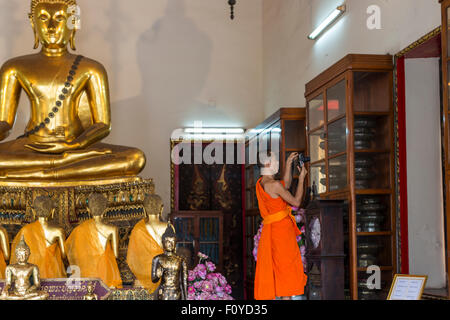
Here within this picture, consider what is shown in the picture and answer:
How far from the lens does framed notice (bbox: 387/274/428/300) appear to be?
124 inches

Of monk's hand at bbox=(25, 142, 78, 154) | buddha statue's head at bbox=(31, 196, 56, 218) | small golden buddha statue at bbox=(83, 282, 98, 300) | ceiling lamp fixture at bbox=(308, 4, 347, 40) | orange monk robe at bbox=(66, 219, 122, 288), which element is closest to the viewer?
small golden buddha statue at bbox=(83, 282, 98, 300)

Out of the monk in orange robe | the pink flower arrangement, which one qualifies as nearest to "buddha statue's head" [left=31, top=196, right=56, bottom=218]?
the pink flower arrangement

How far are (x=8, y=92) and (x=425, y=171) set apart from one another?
3.93m

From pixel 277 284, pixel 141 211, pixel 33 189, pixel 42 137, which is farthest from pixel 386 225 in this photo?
pixel 42 137

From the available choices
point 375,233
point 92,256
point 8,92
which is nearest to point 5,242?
point 92,256

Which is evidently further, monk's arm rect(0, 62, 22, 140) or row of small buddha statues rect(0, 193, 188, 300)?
monk's arm rect(0, 62, 22, 140)

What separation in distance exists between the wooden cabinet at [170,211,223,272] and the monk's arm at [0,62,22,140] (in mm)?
1835

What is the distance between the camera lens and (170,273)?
307cm

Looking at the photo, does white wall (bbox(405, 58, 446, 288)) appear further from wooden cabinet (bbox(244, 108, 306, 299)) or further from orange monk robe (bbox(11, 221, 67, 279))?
orange monk robe (bbox(11, 221, 67, 279))

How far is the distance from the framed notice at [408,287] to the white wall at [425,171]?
0.96m

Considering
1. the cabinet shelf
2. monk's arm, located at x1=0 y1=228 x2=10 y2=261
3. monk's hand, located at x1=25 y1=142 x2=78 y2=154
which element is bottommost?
monk's arm, located at x1=0 y1=228 x2=10 y2=261

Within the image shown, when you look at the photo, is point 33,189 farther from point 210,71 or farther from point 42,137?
point 210,71

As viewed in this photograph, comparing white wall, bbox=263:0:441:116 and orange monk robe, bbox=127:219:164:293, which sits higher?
white wall, bbox=263:0:441:116
